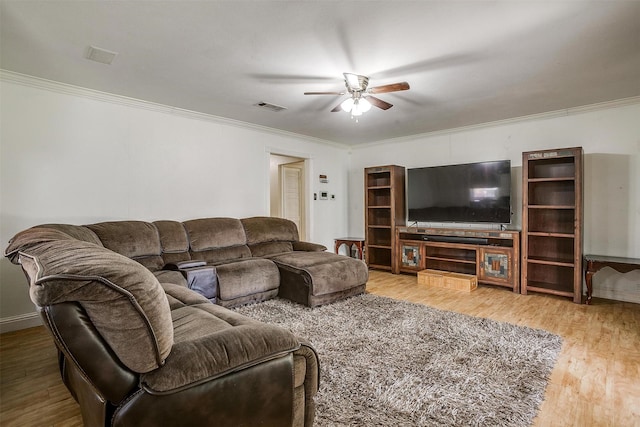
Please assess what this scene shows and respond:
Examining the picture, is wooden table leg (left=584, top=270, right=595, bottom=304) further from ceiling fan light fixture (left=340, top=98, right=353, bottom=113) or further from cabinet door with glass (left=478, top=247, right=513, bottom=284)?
ceiling fan light fixture (left=340, top=98, right=353, bottom=113)

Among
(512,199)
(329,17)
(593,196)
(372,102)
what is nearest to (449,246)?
(512,199)

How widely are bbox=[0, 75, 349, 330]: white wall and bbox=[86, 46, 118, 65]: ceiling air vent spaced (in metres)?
0.94

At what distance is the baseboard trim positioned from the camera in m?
3.07

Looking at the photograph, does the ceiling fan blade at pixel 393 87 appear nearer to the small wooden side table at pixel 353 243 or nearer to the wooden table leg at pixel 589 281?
the wooden table leg at pixel 589 281

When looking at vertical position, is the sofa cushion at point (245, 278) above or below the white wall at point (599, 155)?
below

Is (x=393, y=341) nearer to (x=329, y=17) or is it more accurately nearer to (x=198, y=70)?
(x=329, y=17)

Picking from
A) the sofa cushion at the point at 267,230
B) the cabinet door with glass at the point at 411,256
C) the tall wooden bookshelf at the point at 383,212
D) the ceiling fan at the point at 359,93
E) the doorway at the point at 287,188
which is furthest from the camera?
the doorway at the point at 287,188

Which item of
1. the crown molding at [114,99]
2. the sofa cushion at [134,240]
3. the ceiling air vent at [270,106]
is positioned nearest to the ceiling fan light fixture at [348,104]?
the ceiling air vent at [270,106]

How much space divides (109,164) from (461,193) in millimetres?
4772

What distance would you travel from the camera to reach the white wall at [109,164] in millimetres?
3098

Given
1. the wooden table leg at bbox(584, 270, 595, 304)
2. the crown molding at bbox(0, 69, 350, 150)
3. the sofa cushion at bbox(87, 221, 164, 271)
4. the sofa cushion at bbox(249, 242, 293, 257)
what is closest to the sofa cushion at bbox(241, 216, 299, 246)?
the sofa cushion at bbox(249, 242, 293, 257)

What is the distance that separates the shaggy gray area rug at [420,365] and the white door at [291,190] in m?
3.70

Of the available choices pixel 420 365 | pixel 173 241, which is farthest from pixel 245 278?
pixel 420 365

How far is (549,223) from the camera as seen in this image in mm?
4309
